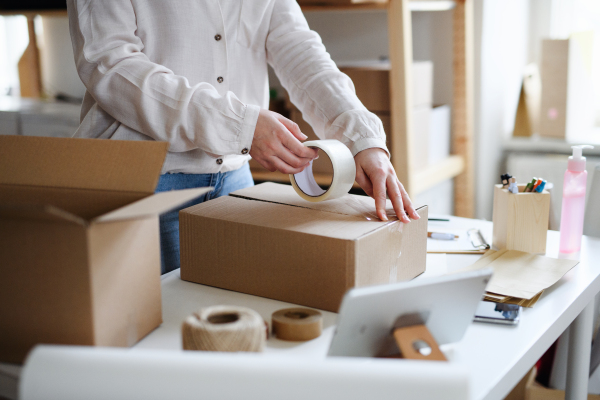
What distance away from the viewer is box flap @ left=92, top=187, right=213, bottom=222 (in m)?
0.55

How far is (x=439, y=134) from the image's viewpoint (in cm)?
210

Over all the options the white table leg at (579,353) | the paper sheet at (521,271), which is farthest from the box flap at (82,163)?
the white table leg at (579,353)

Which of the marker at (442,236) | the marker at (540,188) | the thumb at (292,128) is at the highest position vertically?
the thumb at (292,128)

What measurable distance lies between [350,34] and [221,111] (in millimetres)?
1544

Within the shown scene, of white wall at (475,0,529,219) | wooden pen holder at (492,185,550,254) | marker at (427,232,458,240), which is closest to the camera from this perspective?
wooden pen holder at (492,185,550,254)

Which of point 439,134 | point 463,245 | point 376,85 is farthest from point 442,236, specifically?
point 439,134

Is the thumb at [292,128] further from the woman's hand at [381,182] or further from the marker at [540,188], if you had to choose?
the marker at [540,188]

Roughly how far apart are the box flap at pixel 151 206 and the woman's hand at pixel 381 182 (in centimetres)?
34

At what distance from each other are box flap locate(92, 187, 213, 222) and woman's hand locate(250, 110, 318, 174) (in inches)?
11.4

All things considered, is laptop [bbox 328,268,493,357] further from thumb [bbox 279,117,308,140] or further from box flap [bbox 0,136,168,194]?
thumb [bbox 279,117,308,140]

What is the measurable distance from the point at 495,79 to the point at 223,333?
2024 mm

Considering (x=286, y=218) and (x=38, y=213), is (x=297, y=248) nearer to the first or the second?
(x=286, y=218)

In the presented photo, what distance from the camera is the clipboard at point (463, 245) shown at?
1.04m

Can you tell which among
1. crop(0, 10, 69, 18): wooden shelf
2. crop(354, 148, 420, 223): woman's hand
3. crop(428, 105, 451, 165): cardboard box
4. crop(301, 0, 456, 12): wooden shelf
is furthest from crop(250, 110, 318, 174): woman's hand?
crop(0, 10, 69, 18): wooden shelf
